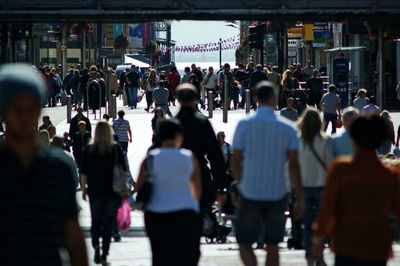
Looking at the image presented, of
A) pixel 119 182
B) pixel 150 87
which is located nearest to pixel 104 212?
pixel 119 182

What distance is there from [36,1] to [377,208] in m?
19.8

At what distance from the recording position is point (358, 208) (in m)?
6.60

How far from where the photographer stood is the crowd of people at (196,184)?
4801 millimetres

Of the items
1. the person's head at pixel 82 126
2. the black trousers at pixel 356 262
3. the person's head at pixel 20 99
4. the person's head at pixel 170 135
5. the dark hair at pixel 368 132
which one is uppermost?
the person's head at pixel 20 99

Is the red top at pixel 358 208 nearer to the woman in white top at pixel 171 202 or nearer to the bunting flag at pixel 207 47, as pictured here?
the woman in white top at pixel 171 202

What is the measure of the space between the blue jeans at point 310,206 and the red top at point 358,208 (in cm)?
428

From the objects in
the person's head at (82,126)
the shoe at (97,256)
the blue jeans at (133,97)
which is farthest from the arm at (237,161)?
the blue jeans at (133,97)

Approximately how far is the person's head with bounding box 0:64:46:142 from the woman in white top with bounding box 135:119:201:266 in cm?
378

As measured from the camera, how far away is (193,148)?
33.8ft

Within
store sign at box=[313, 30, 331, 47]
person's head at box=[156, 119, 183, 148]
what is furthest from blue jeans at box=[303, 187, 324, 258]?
store sign at box=[313, 30, 331, 47]

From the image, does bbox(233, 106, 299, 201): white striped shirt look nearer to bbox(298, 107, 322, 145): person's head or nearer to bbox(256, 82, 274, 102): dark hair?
bbox(256, 82, 274, 102): dark hair

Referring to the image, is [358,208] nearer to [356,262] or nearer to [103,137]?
[356,262]

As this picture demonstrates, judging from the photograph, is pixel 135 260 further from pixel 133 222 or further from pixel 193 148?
pixel 133 222

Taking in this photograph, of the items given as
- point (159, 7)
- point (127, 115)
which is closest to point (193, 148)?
point (159, 7)
